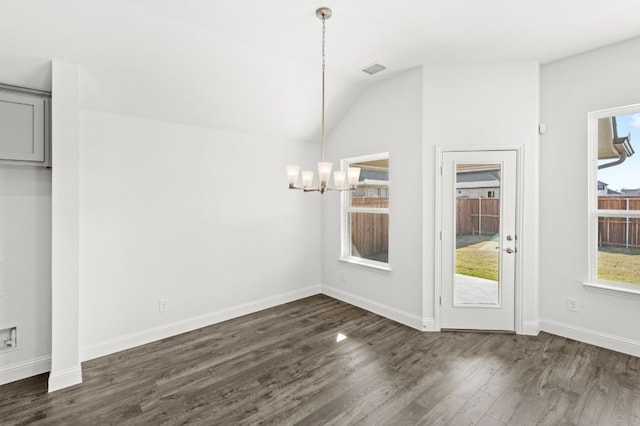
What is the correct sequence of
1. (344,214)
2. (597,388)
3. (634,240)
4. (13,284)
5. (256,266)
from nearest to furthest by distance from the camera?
(597,388)
(13,284)
(634,240)
(256,266)
(344,214)

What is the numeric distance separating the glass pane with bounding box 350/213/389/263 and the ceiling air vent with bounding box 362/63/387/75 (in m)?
1.84

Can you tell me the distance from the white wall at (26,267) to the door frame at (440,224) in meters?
3.94

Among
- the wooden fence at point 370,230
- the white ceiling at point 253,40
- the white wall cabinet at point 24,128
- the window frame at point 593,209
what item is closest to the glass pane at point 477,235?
the window frame at point 593,209

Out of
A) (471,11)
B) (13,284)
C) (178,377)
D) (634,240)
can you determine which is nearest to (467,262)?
(634,240)

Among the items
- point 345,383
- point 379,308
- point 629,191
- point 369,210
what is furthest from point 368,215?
point 629,191

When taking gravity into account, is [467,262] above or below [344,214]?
below

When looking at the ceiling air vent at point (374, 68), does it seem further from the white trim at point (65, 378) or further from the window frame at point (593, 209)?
the white trim at point (65, 378)

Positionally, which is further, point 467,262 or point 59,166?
point 467,262

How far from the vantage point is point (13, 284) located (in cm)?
272

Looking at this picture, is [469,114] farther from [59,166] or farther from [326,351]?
[59,166]

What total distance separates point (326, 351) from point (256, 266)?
5.44 ft

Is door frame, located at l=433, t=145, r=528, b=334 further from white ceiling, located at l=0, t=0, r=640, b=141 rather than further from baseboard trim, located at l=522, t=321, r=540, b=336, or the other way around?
white ceiling, located at l=0, t=0, r=640, b=141

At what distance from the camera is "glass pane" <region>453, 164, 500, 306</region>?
3588mm

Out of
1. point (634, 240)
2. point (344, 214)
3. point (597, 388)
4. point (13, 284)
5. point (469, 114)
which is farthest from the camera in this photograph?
point (344, 214)
